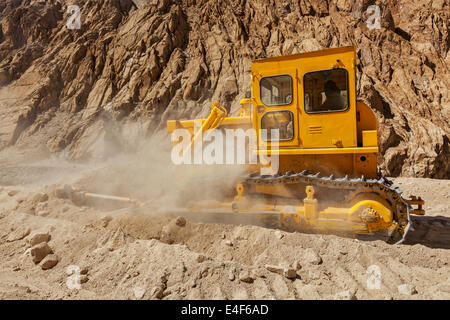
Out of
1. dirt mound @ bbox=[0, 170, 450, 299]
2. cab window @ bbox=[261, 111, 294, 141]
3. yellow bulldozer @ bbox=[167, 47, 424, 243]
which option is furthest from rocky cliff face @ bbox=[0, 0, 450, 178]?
dirt mound @ bbox=[0, 170, 450, 299]

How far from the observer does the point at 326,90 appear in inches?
165

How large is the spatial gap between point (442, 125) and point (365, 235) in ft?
44.9

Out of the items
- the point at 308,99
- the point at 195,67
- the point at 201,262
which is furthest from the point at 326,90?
the point at 195,67

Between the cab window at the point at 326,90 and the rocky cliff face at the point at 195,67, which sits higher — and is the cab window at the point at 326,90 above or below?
below

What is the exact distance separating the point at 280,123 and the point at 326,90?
888mm

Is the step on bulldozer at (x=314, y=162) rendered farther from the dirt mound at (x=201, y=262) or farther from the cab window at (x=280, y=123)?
the dirt mound at (x=201, y=262)

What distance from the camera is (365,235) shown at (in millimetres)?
A: 3789

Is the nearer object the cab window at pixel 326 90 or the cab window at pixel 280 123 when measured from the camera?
the cab window at pixel 326 90

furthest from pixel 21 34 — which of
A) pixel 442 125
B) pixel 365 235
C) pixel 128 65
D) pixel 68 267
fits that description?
pixel 442 125

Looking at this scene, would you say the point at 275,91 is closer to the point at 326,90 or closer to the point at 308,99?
the point at 308,99

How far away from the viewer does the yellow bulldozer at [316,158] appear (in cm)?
378

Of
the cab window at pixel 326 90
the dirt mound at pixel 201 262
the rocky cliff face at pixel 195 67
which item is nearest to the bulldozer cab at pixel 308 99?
the cab window at pixel 326 90

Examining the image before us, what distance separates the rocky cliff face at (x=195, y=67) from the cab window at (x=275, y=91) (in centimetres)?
1032

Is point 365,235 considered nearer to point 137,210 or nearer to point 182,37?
point 137,210
